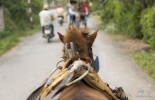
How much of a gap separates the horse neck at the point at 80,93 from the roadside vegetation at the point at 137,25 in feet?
17.9

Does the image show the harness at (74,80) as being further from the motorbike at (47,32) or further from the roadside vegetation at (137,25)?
the motorbike at (47,32)

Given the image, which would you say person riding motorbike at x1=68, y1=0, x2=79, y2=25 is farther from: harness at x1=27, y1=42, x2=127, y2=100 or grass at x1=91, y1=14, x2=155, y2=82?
harness at x1=27, y1=42, x2=127, y2=100

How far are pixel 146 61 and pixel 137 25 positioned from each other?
4670 millimetres

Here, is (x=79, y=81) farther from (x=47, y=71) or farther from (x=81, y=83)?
(x=47, y=71)

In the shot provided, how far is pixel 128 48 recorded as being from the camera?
13695 mm

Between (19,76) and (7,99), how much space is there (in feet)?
7.05

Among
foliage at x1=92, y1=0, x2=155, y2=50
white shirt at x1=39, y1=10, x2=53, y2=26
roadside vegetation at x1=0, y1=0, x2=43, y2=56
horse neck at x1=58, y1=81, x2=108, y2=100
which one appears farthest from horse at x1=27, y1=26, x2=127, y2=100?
roadside vegetation at x1=0, y1=0, x2=43, y2=56

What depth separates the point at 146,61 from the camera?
10.4 m

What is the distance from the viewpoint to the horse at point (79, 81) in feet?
11.3

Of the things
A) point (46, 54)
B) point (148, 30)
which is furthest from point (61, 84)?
point (46, 54)

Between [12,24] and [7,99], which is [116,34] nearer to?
[12,24]

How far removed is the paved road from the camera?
27.3 ft

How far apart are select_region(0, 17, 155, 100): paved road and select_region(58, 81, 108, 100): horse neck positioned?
13.2ft

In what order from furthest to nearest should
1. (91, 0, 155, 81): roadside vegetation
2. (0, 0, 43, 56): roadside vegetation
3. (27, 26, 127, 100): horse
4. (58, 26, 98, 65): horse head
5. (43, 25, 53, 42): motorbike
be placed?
(0, 0, 43, 56): roadside vegetation → (43, 25, 53, 42): motorbike → (91, 0, 155, 81): roadside vegetation → (58, 26, 98, 65): horse head → (27, 26, 127, 100): horse
